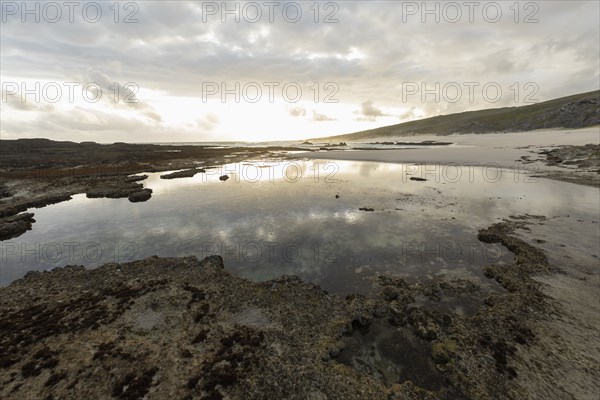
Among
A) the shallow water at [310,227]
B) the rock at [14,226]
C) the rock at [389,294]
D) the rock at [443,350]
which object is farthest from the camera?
the rock at [14,226]

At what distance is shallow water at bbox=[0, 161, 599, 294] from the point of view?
70.0 ft

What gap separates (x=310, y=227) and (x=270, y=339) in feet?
54.7

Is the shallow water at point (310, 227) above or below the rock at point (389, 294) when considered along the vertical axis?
above

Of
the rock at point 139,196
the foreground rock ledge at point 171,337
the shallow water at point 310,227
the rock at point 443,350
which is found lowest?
the rock at point 443,350

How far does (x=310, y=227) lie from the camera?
29172 mm

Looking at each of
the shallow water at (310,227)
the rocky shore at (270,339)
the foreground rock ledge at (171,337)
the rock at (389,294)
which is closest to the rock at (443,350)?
the rocky shore at (270,339)

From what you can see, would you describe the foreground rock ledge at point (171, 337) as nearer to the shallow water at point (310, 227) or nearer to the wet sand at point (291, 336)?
the wet sand at point (291, 336)

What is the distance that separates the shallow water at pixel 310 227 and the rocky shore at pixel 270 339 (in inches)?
109

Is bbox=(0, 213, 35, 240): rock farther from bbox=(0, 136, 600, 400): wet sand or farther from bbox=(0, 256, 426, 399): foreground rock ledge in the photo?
bbox=(0, 136, 600, 400): wet sand

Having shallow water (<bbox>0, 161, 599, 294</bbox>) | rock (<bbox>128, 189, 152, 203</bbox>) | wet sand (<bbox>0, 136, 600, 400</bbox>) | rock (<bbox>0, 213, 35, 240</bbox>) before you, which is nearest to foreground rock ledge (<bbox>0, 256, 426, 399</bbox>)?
wet sand (<bbox>0, 136, 600, 400</bbox>)

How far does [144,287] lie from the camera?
1769 cm

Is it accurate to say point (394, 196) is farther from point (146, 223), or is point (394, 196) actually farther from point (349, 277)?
point (146, 223)

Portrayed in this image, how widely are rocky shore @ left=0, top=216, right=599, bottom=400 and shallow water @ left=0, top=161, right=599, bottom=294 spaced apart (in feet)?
9.11

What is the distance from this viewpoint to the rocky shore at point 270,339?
1074 cm
